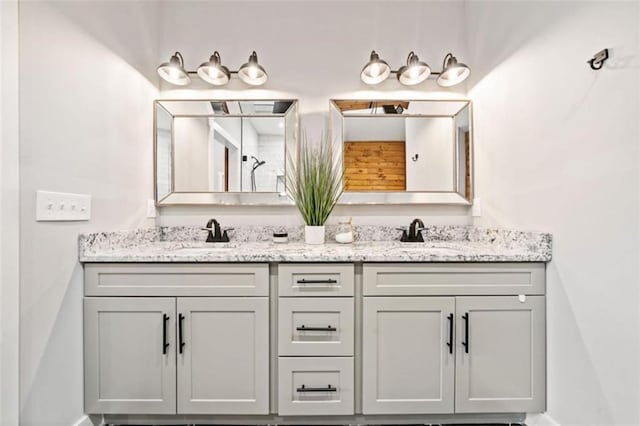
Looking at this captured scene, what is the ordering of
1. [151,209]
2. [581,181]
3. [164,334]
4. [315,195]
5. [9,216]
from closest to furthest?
[9,216] → [581,181] → [164,334] → [315,195] → [151,209]

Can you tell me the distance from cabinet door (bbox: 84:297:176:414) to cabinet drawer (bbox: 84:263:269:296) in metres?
0.04

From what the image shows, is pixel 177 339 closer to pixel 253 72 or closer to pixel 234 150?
pixel 234 150

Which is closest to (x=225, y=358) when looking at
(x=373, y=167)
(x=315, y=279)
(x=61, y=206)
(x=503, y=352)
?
(x=315, y=279)

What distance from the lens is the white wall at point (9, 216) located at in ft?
3.10

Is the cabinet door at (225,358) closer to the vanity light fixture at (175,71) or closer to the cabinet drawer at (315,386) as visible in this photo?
the cabinet drawer at (315,386)

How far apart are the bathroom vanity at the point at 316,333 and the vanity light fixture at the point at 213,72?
→ 1051mm

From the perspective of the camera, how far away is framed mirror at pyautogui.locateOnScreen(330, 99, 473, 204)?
1842mm

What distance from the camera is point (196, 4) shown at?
73.7 inches

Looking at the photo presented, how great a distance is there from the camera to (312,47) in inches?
73.7

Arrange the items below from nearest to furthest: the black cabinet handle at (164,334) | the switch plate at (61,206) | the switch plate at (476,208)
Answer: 1. the switch plate at (61,206)
2. the black cabinet handle at (164,334)
3. the switch plate at (476,208)

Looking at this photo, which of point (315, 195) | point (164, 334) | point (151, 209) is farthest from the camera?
point (151, 209)

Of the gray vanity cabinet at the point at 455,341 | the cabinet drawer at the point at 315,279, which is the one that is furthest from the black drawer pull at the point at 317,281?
the gray vanity cabinet at the point at 455,341

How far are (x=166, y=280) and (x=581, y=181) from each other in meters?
1.64

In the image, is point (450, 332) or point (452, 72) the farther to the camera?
point (452, 72)
